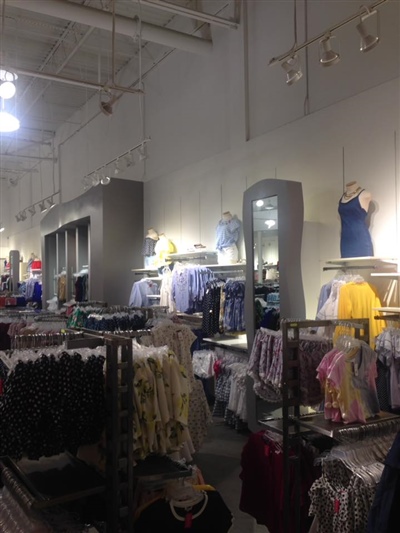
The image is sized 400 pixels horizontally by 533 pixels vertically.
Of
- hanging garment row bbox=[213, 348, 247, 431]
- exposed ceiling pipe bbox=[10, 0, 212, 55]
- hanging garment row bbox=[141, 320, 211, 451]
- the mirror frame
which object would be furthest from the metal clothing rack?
exposed ceiling pipe bbox=[10, 0, 212, 55]

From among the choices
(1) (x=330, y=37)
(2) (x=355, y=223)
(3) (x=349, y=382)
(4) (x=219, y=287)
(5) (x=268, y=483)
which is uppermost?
(1) (x=330, y=37)

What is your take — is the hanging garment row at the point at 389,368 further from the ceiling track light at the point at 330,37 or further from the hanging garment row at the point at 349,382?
the ceiling track light at the point at 330,37

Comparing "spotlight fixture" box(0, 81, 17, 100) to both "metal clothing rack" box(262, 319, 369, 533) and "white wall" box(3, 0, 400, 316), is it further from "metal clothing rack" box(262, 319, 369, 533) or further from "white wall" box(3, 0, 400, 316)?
"metal clothing rack" box(262, 319, 369, 533)

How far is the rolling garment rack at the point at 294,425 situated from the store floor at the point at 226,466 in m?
0.77

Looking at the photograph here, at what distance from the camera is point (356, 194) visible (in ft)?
15.3

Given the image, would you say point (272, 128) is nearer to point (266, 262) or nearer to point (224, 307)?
point (266, 262)

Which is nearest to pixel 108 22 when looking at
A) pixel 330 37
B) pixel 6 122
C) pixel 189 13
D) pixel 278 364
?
pixel 189 13

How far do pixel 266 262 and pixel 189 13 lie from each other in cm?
347

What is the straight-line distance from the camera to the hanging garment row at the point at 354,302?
4434 mm

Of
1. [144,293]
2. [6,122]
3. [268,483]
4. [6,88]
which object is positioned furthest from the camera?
[144,293]

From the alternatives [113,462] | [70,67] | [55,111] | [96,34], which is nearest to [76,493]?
[113,462]

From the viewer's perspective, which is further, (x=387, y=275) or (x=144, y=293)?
(x=144, y=293)

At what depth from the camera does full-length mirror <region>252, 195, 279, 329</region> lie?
5180mm

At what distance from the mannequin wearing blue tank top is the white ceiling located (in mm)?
2846
